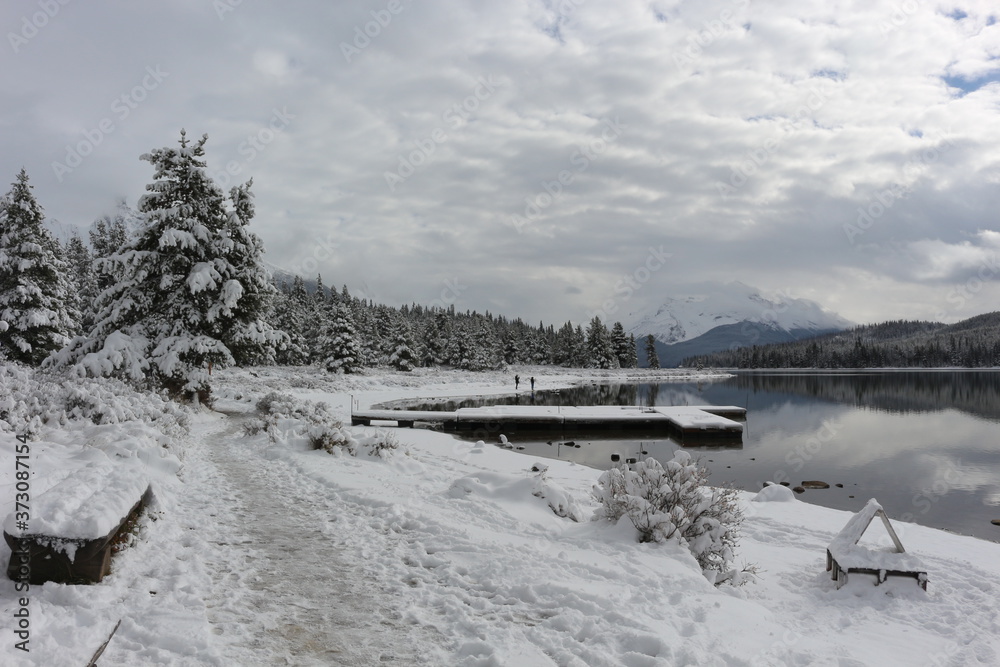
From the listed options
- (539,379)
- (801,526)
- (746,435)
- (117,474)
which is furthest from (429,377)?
(117,474)

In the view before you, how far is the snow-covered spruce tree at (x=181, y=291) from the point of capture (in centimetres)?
1962

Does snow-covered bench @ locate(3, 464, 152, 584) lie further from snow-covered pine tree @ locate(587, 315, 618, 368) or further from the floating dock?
snow-covered pine tree @ locate(587, 315, 618, 368)

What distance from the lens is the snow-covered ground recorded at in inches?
180

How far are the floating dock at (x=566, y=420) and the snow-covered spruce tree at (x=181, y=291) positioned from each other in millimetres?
8163

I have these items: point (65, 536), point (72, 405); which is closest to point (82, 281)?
point (72, 405)

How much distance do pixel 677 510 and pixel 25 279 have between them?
1202 inches

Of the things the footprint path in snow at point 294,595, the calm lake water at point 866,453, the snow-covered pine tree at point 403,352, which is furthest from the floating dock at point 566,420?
the snow-covered pine tree at point 403,352

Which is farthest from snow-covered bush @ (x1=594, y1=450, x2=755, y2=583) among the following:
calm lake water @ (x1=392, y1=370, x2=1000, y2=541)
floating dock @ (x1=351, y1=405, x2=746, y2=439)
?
floating dock @ (x1=351, y1=405, x2=746, y2=439)

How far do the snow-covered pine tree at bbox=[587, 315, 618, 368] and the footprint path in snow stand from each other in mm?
84793

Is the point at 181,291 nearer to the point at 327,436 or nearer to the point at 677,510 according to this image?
the point at 327,436

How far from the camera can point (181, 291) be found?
68.1 feet

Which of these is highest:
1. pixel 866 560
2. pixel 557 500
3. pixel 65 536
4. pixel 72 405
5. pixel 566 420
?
pixel 72 405

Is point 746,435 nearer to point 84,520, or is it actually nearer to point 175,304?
point 175,304

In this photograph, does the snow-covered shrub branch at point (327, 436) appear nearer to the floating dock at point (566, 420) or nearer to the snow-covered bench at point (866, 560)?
the snow-covered bench at point (866, 560)
